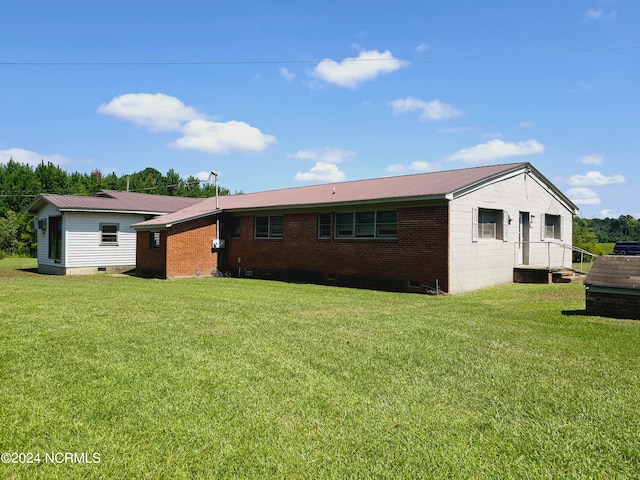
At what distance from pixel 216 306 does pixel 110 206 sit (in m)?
14.4

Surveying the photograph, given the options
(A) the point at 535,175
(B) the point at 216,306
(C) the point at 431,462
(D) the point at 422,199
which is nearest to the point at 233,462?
(C) the point at 431,462

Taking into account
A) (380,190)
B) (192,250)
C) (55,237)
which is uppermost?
(380,190)

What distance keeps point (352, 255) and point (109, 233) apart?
42.5ft

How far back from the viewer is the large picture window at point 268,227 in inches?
784

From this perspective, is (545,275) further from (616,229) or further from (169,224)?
(616,229)

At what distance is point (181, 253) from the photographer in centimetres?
1994

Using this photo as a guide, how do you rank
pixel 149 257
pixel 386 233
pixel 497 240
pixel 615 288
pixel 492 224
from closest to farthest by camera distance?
pixel 615 288 → pixel 386 233 → pixel 497 240 → pixel 492 224 → pixel 149 257

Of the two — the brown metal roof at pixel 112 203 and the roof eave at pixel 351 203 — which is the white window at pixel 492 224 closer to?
the roof eave at pixel 351 203

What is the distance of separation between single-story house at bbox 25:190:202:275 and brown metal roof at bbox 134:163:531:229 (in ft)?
8.71

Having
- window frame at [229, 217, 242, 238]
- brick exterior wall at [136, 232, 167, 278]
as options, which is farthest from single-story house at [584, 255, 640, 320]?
brick exterior wall at [136, 232, 167, 278]

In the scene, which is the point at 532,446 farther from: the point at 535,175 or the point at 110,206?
the point at 110,206

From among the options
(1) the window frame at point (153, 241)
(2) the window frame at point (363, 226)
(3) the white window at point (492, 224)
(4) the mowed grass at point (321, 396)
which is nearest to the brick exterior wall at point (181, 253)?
(1) the window frame at point (153, 241)

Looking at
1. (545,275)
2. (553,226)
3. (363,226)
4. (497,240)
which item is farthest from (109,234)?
(553,226)

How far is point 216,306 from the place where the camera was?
10734mm
